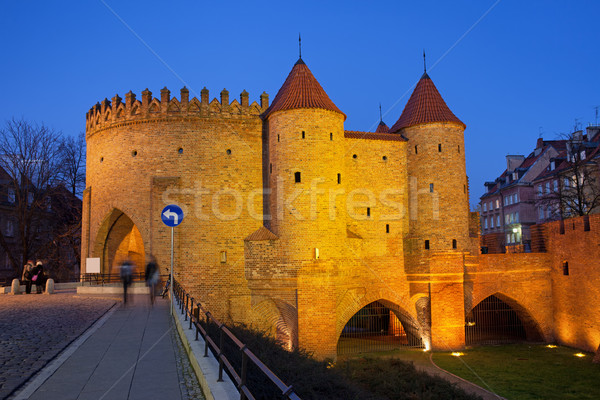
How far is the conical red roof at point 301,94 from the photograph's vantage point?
21.5 m

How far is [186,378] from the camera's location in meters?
6.99

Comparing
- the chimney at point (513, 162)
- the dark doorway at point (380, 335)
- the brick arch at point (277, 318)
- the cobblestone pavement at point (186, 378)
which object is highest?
the chimney at point (513, 162)

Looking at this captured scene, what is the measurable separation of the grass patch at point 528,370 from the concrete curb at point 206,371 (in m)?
12.8

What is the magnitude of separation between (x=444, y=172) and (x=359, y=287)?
23.4ft

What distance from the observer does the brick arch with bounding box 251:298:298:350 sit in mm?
20688

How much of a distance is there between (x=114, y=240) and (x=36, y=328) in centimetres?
1585

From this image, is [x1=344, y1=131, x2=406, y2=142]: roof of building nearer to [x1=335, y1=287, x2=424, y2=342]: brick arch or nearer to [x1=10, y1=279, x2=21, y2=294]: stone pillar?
[x1=335, y1=287, x2=424, y2=342]: brick arch

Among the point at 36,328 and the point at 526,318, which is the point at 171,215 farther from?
the point at 526,318

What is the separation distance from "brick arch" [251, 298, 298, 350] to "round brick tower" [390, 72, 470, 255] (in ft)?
23.4

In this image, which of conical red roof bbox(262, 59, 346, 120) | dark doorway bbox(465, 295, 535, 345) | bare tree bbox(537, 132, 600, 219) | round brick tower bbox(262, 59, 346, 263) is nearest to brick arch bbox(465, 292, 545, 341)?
dark doorway bbox(465, 295, 535, 345)

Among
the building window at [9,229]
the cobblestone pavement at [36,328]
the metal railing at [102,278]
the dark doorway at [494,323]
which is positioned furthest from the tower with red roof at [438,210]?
the building window at [9,229]

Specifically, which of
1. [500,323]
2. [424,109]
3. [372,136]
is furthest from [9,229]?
[500,323]

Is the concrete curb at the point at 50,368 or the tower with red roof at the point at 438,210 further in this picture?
the tower with red roof at the point at 438,210

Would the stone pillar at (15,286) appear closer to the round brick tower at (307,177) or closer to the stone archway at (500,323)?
the round brick tower at (307,177)
